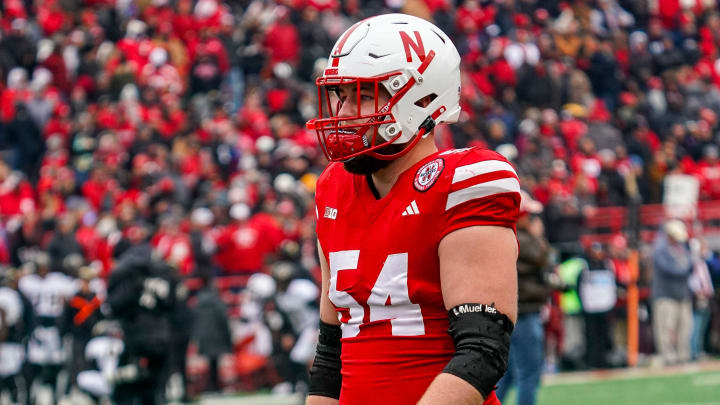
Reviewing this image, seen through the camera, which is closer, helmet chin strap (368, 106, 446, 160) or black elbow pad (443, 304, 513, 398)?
black elbow pad (443, 304, 513, 398)

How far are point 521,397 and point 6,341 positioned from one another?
6.28 m

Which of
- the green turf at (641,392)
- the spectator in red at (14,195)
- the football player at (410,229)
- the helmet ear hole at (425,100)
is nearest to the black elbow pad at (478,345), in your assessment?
the football player at (410,229)

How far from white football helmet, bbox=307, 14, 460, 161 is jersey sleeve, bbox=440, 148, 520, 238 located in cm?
22

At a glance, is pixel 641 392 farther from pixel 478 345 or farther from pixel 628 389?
→ pixel 478 345

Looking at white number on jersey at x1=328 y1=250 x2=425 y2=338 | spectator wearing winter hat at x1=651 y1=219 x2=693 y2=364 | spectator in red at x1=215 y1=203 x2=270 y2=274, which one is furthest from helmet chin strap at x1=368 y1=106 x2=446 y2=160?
spectator wearing winter hat at x1=651 y1=219 x2=693 y2=364

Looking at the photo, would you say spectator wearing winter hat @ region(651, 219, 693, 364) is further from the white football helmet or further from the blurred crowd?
the white football helmet

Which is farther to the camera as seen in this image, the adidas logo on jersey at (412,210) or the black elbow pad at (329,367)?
the black elbow pad at (329,367)

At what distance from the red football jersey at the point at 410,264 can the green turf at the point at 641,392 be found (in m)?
8.19

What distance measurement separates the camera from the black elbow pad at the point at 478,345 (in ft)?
9.68

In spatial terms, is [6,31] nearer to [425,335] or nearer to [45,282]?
[45,282]

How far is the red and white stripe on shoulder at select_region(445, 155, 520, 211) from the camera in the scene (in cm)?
301

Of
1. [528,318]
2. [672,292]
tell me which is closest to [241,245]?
[672,292]

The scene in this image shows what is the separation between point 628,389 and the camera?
12.9 m

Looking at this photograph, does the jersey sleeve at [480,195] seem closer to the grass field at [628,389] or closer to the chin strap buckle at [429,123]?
the chin strap buckle at [429,123]
